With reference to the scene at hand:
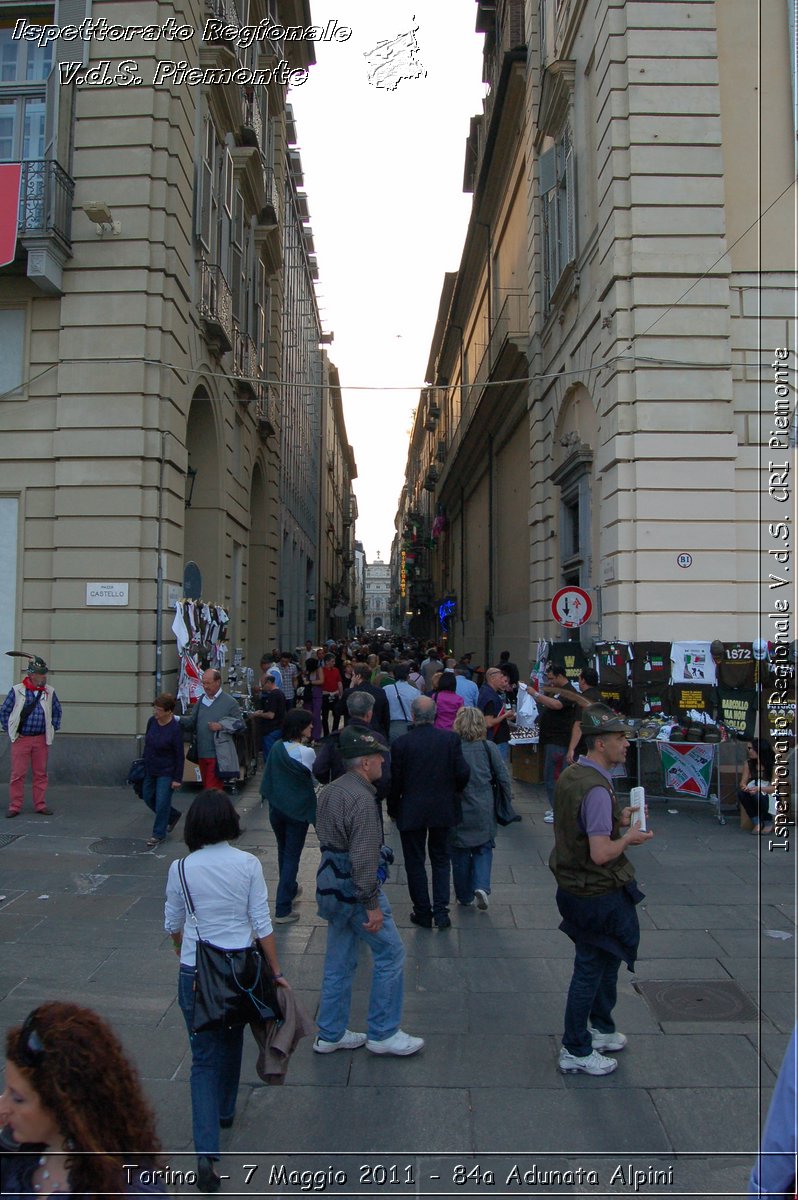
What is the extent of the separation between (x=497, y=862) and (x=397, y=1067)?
4.34 m

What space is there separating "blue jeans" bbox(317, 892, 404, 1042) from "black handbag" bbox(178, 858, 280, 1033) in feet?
3.64

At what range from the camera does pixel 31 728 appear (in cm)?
1016

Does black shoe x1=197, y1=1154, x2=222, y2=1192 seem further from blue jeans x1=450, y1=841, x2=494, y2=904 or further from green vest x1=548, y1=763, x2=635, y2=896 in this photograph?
blue jeans x1=450, y1=841, x2=494, y2=904

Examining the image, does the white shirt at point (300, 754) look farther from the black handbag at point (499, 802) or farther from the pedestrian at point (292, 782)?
the black handbag at point (499, 802)

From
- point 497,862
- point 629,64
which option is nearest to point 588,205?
point 629,64

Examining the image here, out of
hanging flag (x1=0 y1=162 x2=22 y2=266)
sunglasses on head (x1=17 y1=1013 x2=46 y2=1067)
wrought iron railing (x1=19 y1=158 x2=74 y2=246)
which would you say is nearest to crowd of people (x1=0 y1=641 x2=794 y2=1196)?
sunglasses on head (x1=17 y1=1013 x2=46 y2=1067)

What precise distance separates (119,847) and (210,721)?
1.63m

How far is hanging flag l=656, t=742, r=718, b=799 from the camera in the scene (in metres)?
10.6

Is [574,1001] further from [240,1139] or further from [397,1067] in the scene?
[240,1139]

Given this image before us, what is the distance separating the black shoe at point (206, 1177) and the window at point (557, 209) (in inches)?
555

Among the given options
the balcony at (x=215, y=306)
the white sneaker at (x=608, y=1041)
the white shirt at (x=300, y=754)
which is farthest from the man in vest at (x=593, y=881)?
the balcony at (x=215, y=306)

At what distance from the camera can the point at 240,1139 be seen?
3.93 meters

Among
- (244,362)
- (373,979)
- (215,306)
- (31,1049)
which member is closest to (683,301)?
(215,306)

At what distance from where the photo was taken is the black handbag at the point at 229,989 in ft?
11.7
